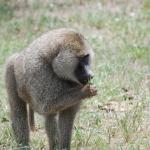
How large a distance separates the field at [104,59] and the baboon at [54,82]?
33 cm

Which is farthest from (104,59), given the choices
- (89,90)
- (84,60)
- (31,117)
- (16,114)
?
(89,90)

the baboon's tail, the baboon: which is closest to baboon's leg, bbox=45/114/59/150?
the baboon

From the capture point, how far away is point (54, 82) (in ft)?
22.0

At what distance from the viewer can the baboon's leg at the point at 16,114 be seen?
7.14m

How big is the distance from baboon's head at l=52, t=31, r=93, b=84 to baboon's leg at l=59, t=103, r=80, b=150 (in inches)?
17.7

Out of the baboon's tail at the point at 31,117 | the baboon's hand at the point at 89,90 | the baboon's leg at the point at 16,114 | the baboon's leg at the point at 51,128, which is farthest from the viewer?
the baboon's tail at the point at 31,117

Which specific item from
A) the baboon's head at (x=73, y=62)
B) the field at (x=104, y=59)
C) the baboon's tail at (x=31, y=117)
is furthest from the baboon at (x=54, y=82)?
the field at (x=104, y=59)

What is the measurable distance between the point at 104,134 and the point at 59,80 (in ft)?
3.95

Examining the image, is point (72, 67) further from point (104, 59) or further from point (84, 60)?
point (104, 59)

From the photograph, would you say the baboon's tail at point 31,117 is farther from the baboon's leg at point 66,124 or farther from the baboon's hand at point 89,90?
the baboon's hand at point 89,90

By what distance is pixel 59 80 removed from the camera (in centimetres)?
672

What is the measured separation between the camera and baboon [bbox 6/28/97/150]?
21.7 ft

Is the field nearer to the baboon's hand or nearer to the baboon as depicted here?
the baboon

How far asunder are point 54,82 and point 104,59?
4614mm
